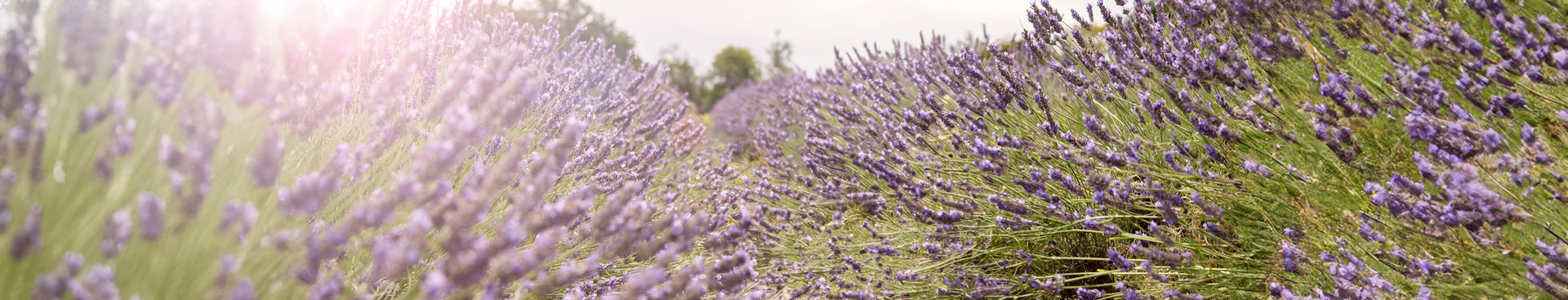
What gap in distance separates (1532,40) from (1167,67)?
667 millimetres

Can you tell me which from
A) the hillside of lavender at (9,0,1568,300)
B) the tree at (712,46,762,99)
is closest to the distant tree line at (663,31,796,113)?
the tree at (712,46,762,99)

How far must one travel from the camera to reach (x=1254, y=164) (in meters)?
1.83

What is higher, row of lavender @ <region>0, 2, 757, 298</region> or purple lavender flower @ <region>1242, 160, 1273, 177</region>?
row of lavender @ <region>0, 2, 757, 298</region>

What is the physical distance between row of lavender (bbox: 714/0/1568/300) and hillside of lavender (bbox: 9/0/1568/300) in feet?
0.03

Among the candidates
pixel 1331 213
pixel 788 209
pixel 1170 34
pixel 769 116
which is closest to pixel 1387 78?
pixel 1331 213

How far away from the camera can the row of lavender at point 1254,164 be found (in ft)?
5.03

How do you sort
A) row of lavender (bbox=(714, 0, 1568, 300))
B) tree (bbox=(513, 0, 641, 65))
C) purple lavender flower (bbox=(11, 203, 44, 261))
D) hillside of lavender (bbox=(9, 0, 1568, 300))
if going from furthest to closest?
tree (bbox=(513, 0, 641, 65)), row of lavender (bbox=(714, 0, 1568, 300)), hillside of lavender (bbox=(9, 0, 1568, 300)), purple lavender flower (bbox=(11, 203, 44, 261))

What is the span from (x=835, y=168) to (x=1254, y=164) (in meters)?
1.74

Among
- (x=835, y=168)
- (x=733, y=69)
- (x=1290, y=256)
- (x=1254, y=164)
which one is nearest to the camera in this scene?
(x=1290, y=256)

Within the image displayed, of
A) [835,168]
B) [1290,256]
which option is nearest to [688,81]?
[835,168]

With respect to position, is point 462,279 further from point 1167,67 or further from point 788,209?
point 788,209

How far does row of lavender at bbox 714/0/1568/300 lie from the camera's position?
1.53 metres

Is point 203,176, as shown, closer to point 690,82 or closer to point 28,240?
point 28,240

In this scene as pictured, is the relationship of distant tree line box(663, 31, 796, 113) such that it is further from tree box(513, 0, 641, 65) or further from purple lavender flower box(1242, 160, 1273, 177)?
purple lavender flower box(1242, 160, 1273, 177)
